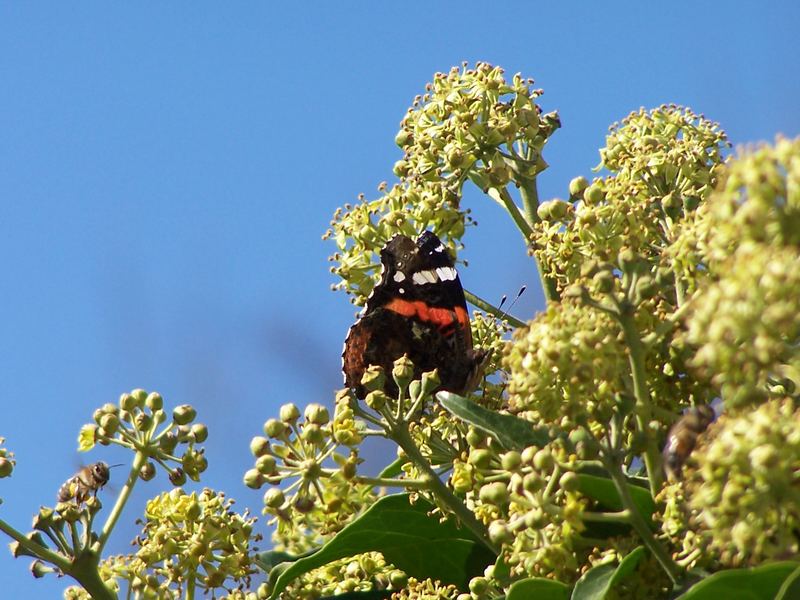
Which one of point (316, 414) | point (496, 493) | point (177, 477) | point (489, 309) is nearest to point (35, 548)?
point (177, 477)

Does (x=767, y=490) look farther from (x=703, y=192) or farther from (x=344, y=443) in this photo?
(x=703, y=192)

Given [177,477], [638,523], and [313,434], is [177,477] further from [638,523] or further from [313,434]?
[638,523]

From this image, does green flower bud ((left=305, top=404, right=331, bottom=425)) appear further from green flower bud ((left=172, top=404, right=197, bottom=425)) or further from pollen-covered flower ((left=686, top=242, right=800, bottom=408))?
pollen-covered flower ((left=686, top=242, right=800, bottom=408))

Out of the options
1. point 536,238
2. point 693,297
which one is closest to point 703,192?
point 536,238

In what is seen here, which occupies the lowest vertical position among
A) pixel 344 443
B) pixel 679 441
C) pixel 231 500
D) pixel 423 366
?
pixel 679 441

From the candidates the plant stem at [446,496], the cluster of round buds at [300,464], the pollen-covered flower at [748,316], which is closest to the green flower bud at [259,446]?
the cluster of round buds at [300,464]
